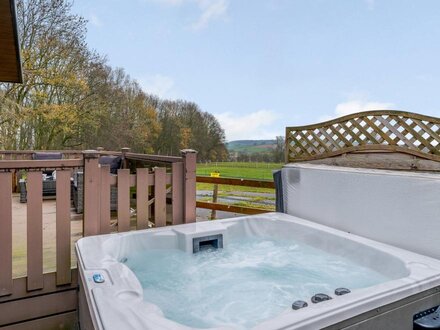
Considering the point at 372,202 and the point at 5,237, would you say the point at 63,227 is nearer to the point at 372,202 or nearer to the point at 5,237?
the point at 5,237

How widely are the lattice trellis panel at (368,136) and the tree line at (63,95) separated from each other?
8685mm

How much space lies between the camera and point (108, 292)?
1.58m

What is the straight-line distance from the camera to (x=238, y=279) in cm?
246

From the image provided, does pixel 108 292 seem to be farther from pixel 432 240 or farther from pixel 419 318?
pixel 432 240

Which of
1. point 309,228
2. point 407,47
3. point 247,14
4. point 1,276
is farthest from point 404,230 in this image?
point 247,14

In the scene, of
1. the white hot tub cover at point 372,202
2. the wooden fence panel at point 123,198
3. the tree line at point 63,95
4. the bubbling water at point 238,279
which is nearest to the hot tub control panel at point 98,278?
the bubbling water at point 238,279

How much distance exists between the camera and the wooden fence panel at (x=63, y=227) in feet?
7.70

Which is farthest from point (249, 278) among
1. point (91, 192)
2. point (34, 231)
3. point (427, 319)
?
point (34, 231)

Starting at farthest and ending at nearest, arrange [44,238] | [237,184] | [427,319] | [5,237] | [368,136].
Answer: [237,184] < [44,238] < [368,136] < [5,237] < [427,319]

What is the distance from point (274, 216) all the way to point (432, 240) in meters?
1.46

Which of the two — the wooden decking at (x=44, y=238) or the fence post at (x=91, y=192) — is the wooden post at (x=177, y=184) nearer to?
the fence post at (x=91, y=192)

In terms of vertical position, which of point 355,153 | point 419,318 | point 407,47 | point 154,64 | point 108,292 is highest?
point 154,64

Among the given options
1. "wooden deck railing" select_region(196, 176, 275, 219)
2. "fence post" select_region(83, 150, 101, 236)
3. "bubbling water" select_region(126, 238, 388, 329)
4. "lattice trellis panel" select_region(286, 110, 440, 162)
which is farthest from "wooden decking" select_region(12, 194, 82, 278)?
"lattice trellis panel" select_region(286, 110, 440, 162)

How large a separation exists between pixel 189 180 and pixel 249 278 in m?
1.02
